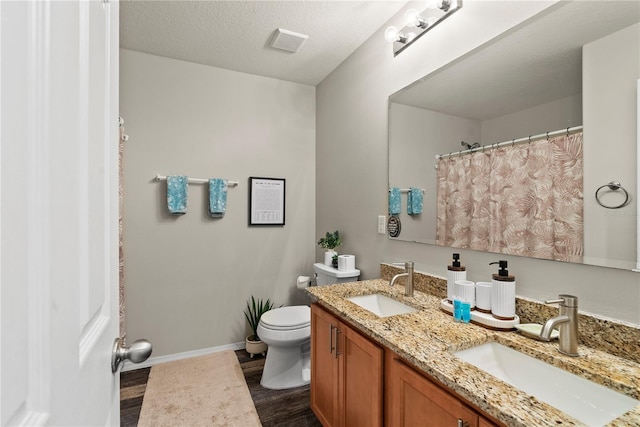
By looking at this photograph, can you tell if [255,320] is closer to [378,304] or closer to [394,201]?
[378,304]

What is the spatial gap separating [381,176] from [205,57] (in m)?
1.74

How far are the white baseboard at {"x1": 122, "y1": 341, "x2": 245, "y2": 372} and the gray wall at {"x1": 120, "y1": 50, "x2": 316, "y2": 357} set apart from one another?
1.6 inches

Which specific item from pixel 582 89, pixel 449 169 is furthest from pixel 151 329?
pixel 582 89

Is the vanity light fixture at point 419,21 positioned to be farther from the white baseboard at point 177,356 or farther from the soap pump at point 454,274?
the white baseboard at point 177,356

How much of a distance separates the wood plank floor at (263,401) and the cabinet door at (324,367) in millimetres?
188

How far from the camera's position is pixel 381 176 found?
2084 millimetres

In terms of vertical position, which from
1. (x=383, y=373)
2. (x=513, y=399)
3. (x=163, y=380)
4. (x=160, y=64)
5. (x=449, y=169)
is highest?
(x=160, y=64)

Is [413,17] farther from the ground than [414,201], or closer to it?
farther from the ground

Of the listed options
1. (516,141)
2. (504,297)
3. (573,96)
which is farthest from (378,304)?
(573,96)

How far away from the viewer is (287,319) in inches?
85.3

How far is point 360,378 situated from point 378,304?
514mm

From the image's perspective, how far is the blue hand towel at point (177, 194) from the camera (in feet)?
7.83

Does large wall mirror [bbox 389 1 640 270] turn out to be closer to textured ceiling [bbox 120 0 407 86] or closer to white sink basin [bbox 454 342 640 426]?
white sink basin [bbox 454 342 640 426]

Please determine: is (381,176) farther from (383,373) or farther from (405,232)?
(383,373)
